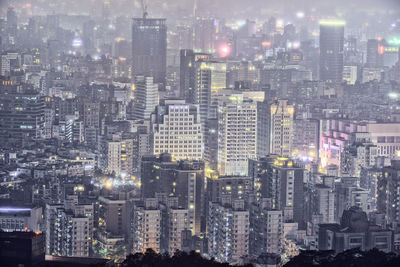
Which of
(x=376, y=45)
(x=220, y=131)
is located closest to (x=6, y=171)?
(x=220, y=131)

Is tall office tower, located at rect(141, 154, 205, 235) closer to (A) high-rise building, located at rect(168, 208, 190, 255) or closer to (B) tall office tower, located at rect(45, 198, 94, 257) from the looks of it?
(A) high-rise building, located at rect(168, 208, 190, 255)

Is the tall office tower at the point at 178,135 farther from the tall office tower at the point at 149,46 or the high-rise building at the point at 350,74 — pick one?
the high-rise building at the point at 350,74

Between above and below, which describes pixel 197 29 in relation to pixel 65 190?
above

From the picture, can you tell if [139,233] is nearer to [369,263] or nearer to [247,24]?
[369,263]

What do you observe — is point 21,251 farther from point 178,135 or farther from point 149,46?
point 149,46

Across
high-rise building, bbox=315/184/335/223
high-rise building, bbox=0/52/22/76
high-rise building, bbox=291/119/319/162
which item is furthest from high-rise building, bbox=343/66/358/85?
high-rise building, bbox=315/184/335/223

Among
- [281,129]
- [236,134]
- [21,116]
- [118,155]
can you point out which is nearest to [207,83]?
[236,134]

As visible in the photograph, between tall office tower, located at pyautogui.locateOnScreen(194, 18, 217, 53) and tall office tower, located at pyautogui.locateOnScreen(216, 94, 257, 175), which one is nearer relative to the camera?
tall office tower, located at pyautogui.locateOnScreen(216, 94, 257, 175)
